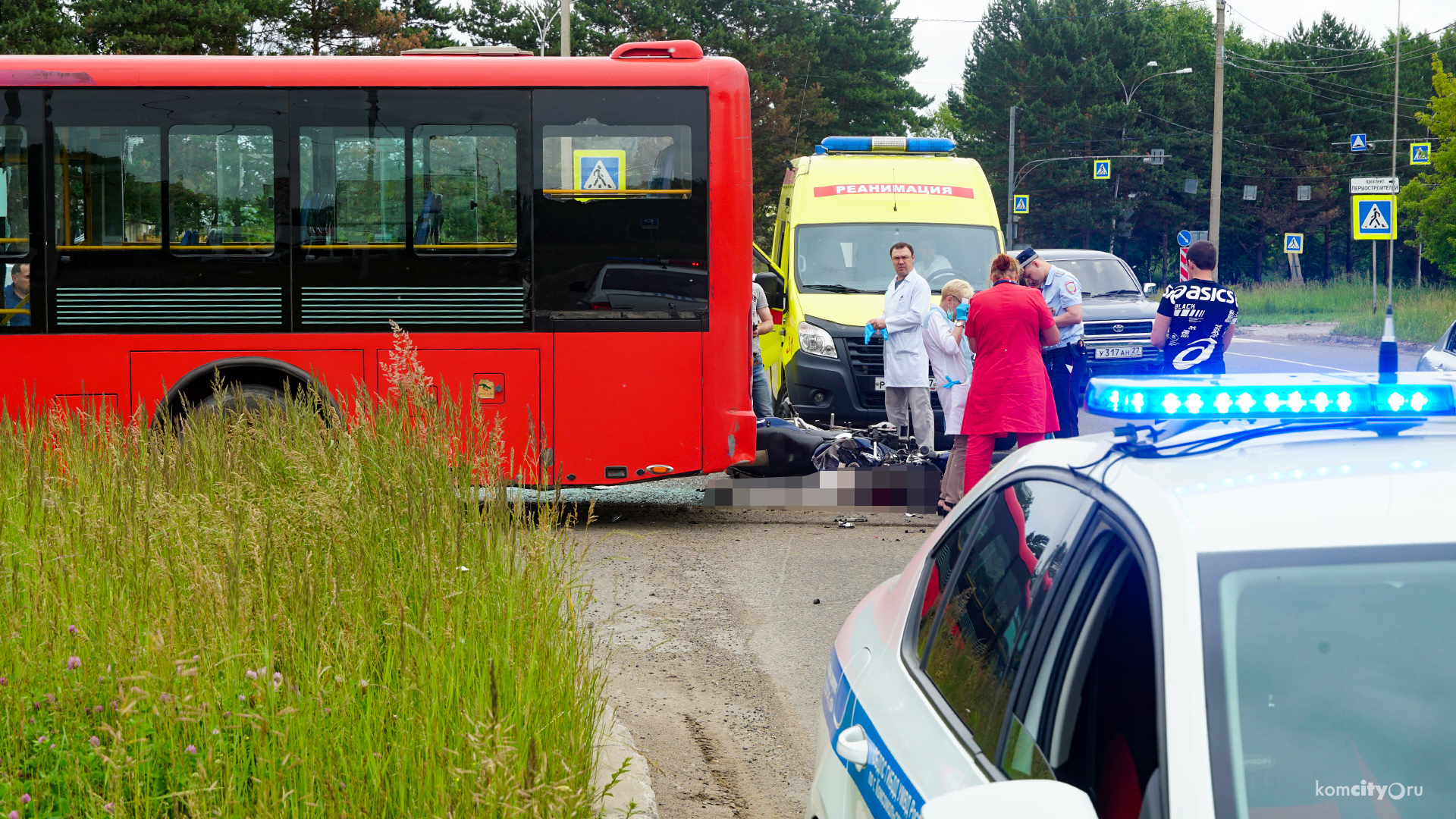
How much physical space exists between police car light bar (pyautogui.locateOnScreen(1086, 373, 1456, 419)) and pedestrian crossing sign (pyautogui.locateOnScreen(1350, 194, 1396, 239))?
23.6 m

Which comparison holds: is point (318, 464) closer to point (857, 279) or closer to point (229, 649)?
point (229, 649)

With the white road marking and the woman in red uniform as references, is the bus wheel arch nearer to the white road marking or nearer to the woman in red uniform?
the woman in red uniform

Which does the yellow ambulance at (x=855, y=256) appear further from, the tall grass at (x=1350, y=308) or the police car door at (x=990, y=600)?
the tall grass at (x=1350, y=308)

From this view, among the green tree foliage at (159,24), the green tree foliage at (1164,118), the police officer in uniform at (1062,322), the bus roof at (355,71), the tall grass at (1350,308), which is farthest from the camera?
the green tree foliage at (1164,118)

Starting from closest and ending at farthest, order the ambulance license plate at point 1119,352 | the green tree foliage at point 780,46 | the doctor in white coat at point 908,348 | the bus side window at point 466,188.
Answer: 1. the bus side window at point 466,188
2. the doctor in white coat at point 908,348
3. the ambulance license plate at point 1119,352
4. the green tree foliage at point 780,46

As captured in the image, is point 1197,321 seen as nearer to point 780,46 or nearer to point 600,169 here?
point 600,169

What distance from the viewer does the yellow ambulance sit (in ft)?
43.7

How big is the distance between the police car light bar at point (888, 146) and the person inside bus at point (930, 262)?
148 cm

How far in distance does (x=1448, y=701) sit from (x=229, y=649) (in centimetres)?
285

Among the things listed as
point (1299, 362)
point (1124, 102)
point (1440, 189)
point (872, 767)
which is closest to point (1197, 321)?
point (872, 767)

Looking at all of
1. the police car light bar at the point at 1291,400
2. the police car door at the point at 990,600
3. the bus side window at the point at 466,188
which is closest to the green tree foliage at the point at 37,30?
the bus side window at the point at 466,188

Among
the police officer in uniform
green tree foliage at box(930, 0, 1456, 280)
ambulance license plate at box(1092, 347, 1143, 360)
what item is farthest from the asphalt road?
green tree foliage at box(930, 0, 1456, 280)

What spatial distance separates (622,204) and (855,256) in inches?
194

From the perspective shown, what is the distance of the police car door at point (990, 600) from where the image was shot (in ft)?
7.83
